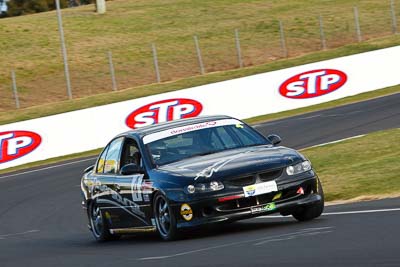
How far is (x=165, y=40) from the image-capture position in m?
53.0

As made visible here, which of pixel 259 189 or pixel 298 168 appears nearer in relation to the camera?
pixel 259 189

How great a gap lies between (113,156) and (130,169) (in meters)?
1.19

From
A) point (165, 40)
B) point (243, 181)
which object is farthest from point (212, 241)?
point (165, 40)

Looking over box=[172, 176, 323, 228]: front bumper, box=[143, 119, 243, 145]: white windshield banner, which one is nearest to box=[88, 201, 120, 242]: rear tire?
box=[143, 119, 243, 145]: white windshield banner

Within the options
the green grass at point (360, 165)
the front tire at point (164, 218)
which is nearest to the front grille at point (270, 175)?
the front tire at point (164, 218)

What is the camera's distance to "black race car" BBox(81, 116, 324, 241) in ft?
36.2

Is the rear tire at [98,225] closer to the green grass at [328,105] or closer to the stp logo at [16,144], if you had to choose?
the stp logo at [16,144]

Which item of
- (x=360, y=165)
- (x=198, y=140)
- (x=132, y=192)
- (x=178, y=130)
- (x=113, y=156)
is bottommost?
(x=360, y=165)

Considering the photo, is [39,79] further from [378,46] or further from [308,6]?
[308,6]

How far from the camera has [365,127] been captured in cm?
2389

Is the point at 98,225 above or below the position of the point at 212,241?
below

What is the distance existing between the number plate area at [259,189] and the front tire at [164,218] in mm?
821

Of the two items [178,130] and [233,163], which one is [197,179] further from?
[178,130]

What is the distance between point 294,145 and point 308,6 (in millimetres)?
37258
